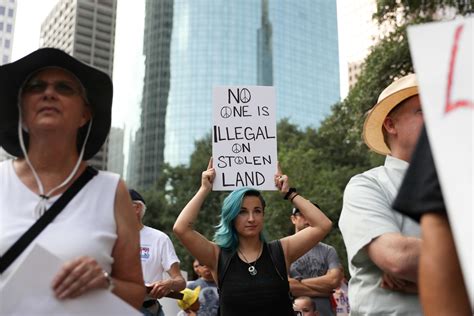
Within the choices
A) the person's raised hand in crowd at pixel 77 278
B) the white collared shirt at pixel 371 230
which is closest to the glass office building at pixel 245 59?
the white collared shirt at pixel 371 230

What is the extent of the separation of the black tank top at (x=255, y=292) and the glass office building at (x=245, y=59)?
76.2 m

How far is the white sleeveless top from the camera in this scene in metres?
1.96

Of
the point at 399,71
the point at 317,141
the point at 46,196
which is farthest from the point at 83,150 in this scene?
the point at 317,141

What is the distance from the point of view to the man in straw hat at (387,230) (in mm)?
2166

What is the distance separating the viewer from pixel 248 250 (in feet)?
13.3

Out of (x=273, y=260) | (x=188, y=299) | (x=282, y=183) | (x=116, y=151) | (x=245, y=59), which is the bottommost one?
(x=188, y=299)

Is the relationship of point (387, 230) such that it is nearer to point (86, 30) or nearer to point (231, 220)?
point (231, 220)

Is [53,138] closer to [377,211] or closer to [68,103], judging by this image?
[68,103]

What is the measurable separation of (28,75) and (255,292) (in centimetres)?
218

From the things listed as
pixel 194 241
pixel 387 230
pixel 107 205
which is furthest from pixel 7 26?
pixel 387 230

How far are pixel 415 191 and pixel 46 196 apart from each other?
137cm

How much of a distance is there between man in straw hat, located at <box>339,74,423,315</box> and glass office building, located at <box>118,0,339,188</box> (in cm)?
7726

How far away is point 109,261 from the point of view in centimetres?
207

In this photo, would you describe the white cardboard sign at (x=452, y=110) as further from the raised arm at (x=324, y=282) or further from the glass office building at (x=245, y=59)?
the glass office building at (x=245, y=59)
